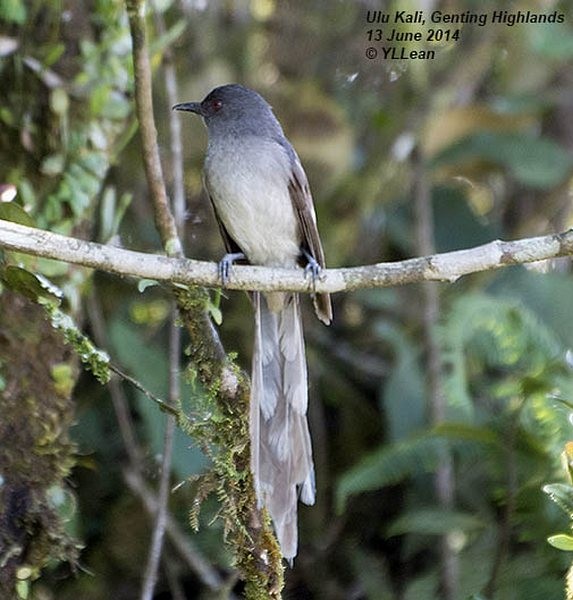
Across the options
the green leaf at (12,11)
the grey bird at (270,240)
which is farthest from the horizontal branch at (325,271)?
the green leaf at (12,11)

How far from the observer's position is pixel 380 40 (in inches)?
243

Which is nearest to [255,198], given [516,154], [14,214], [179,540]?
A: [14,214]

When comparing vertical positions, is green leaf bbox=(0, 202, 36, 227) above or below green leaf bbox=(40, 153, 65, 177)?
below

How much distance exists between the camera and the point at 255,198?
3959 millimetres

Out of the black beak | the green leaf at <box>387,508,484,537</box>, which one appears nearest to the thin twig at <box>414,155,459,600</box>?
the green leaf at <box>387,508,484,537</box>

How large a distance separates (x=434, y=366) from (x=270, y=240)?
125 centimetres

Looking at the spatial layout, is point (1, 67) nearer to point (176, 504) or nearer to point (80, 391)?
point (80, 391)

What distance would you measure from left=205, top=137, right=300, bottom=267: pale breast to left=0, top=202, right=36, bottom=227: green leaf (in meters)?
1.17

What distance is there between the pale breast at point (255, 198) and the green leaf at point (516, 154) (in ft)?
6.29

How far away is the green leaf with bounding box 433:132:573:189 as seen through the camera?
18.7ft

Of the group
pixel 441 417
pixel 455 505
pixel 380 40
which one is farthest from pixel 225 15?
pixel 455 505

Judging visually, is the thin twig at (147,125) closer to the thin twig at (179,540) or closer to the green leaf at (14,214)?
the green leaf at (14,214)

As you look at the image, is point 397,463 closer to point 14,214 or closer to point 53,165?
point 53,165

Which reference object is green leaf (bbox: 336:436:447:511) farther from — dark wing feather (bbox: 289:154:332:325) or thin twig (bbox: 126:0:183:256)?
thin twig (bbox: 126:0:183:256)
